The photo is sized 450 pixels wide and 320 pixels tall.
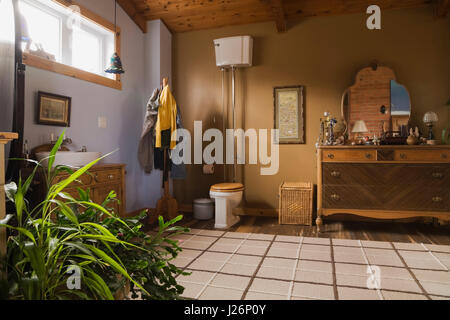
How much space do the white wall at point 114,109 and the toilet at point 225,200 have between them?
3.14 ft

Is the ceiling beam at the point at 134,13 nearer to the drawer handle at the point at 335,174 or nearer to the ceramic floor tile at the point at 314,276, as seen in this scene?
the drawer handle at the point at 335,174

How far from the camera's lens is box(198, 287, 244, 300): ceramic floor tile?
73.8 inches

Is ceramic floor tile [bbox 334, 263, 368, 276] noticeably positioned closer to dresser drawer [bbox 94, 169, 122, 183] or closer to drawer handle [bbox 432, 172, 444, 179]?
drawer handle [bbox 432, 172, 444, 179]

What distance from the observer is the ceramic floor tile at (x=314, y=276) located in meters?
2.13

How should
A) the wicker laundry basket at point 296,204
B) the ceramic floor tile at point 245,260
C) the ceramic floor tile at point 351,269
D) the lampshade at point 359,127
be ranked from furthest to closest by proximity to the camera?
1. the lampshade at point 359,127
2. the wicker laundry basket at point 296,204
3. the ceramic floor tile at point 245,260
4. the ceramic floor tile at point 351,269

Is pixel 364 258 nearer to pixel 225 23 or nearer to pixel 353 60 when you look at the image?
pixel 353 60

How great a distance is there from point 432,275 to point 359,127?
6.57ft

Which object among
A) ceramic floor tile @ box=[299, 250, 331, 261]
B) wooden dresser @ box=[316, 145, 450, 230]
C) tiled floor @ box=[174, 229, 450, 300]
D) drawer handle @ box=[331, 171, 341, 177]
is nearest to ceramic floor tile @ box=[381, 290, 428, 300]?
tiled floor @ box=[174, 229, 450, 300]

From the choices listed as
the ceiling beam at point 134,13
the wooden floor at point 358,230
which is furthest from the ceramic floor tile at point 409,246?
the ceiling beam at point 134,13

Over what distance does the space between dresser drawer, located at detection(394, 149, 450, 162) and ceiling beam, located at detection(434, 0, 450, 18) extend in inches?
62.0

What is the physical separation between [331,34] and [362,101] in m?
0.91

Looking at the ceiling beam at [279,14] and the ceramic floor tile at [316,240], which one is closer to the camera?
the ceramic floor tile at [316,240]

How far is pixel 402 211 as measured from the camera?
3.19 metres

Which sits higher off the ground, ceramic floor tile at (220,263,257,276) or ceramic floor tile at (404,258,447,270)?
ceramic floor tile at (404,258,447,270)
